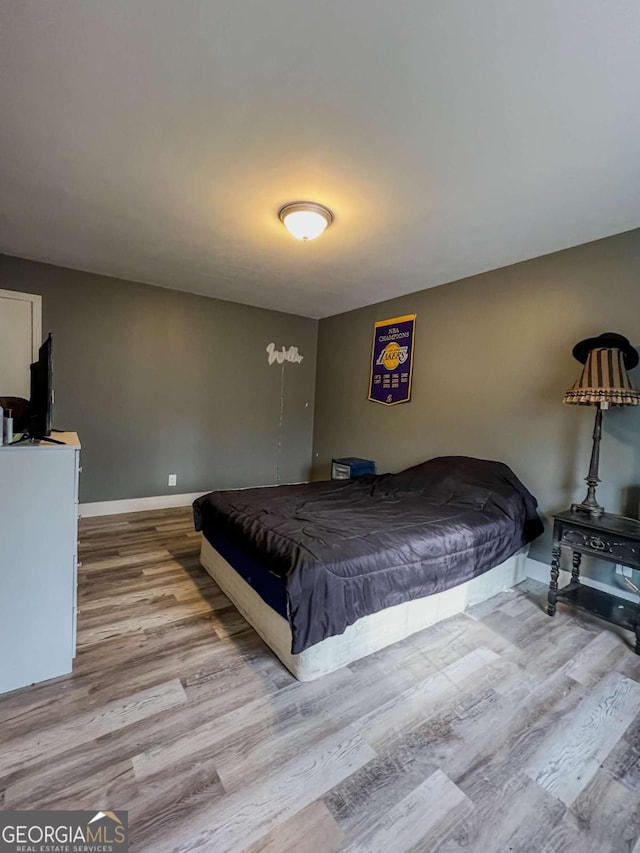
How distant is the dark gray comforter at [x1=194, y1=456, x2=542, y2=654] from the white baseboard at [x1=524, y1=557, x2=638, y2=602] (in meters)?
0.32

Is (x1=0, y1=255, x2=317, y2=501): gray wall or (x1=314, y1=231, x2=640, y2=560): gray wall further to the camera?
(x1=0, y1=255, x2=317, y2=501): gray wall

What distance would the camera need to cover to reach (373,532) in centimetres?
216

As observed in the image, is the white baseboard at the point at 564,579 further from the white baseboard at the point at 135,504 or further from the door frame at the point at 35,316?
the door frame at the point at 35,316

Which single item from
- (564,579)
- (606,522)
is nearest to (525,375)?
(606,522)

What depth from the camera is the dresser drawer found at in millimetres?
2049

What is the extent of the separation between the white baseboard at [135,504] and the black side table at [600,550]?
3717mm

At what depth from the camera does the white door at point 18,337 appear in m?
3.44

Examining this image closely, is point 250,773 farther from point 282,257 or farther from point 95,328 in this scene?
point 95,328

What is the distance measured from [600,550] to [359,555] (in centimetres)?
146

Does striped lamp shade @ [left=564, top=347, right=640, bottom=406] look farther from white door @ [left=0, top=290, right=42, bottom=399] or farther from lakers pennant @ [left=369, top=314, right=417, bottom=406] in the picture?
white door @ [left=0, top=290, right=42, bottom=399]

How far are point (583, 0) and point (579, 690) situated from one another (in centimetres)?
262

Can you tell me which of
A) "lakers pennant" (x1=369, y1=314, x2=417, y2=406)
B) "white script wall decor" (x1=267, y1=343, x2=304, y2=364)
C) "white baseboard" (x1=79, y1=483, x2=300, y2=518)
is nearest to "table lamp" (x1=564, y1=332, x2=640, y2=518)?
"lakers pennant" (x1=369, y1=314, x2=417, y2=406)

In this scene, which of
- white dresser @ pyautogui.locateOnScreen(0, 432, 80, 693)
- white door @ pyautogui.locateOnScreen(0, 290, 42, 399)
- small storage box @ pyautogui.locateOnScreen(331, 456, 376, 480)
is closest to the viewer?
white dresser @ pyautogui.locateOnScreen(0, 432, 80, 693)

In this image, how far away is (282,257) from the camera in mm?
3211
